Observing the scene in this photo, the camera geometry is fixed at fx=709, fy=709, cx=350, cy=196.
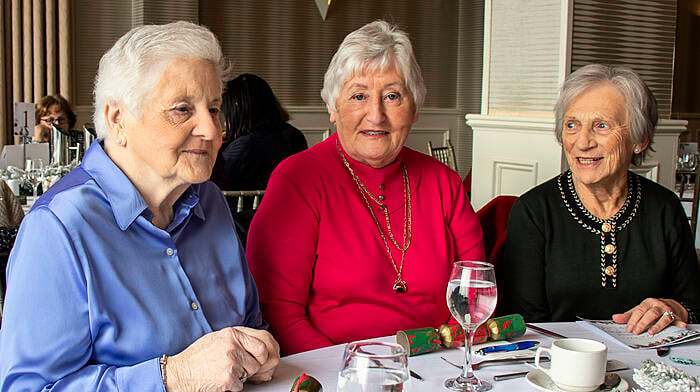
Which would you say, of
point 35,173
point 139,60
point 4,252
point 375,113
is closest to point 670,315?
point 375,113

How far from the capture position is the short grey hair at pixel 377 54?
6.57ft

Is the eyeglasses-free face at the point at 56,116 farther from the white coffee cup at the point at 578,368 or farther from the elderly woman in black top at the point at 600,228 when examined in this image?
the white coffee cup at the point at 578,368

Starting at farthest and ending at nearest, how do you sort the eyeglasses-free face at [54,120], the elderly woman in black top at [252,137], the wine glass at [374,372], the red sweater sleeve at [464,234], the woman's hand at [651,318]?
the eyeglasses-free face at [54,120], the elderly woman in black top at [252,137], the red sweater sleeve at [464,234], the woman's hand at [651,318], the wine glass at [374,372]

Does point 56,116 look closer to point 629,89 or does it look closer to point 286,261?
point 286,261

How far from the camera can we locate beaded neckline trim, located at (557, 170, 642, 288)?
6.84ft

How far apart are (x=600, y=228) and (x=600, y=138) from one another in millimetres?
276

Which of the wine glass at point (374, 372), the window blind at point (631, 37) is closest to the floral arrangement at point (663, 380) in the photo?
the wine glass at point (374, 372)

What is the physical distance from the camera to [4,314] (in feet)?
3.99

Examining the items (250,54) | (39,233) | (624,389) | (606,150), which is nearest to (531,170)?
(606,150)

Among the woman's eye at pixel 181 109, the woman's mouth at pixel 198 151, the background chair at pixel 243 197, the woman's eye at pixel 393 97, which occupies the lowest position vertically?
the background chair at pixel 243 197

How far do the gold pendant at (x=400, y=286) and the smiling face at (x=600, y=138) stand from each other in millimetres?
649

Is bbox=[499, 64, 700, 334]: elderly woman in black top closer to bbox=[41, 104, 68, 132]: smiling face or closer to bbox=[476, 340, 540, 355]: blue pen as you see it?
bbox=[476, 340, 540, 355]: blue pen

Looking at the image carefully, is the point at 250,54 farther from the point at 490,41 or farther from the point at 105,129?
the point at 105,129

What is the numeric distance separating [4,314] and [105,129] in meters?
0.40
